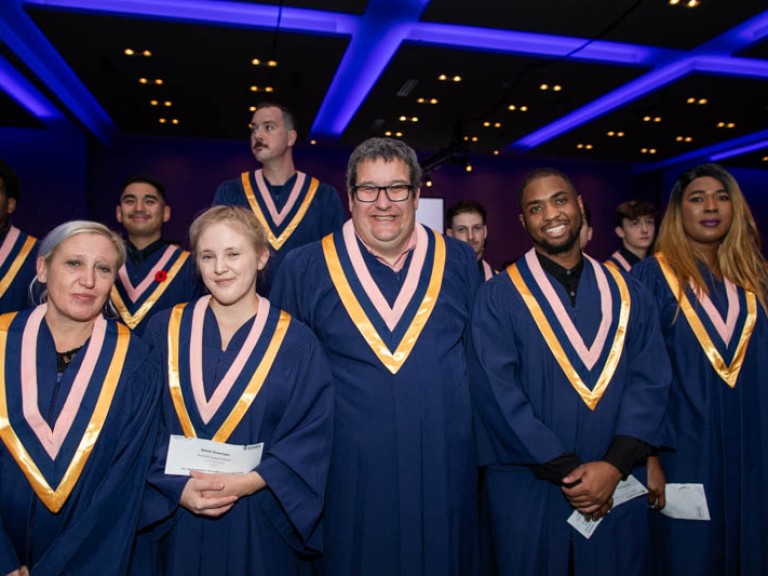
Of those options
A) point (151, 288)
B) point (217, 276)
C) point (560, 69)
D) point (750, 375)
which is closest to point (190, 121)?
point (560, 69)

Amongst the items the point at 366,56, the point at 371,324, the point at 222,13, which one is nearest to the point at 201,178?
the point at 366,56

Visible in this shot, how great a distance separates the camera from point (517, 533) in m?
2.30

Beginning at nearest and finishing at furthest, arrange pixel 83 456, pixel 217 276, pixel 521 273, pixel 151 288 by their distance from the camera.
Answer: pixel 83 456 → pixel 217 276 → pixel 521 273 → pixel 151 288

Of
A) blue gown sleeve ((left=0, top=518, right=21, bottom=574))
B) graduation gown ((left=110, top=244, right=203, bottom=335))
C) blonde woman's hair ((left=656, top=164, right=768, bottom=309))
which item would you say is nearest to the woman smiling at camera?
blue gown sleeve ((left=0, top=518, right=21, bottom=574))

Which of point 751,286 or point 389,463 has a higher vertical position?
point 751,286

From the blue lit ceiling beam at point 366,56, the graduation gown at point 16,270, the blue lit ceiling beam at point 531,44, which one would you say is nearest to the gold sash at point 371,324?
the graduation gown at point 16,270

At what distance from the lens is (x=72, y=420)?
6.51 ft

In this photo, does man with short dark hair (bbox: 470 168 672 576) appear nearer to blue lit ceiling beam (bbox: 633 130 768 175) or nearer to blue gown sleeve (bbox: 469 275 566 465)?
blue gown sleeve (bbox: 469 275 566 465)

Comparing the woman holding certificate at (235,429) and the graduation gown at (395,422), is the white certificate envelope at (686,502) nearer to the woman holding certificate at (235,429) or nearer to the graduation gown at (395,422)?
the graduation gown at (395,422)

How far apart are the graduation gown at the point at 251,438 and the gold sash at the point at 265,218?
143 cm

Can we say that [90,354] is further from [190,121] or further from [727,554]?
[190,121]

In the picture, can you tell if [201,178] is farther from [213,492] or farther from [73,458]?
[213,492]

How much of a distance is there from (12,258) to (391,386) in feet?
7.75

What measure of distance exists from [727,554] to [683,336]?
0.94 meters
